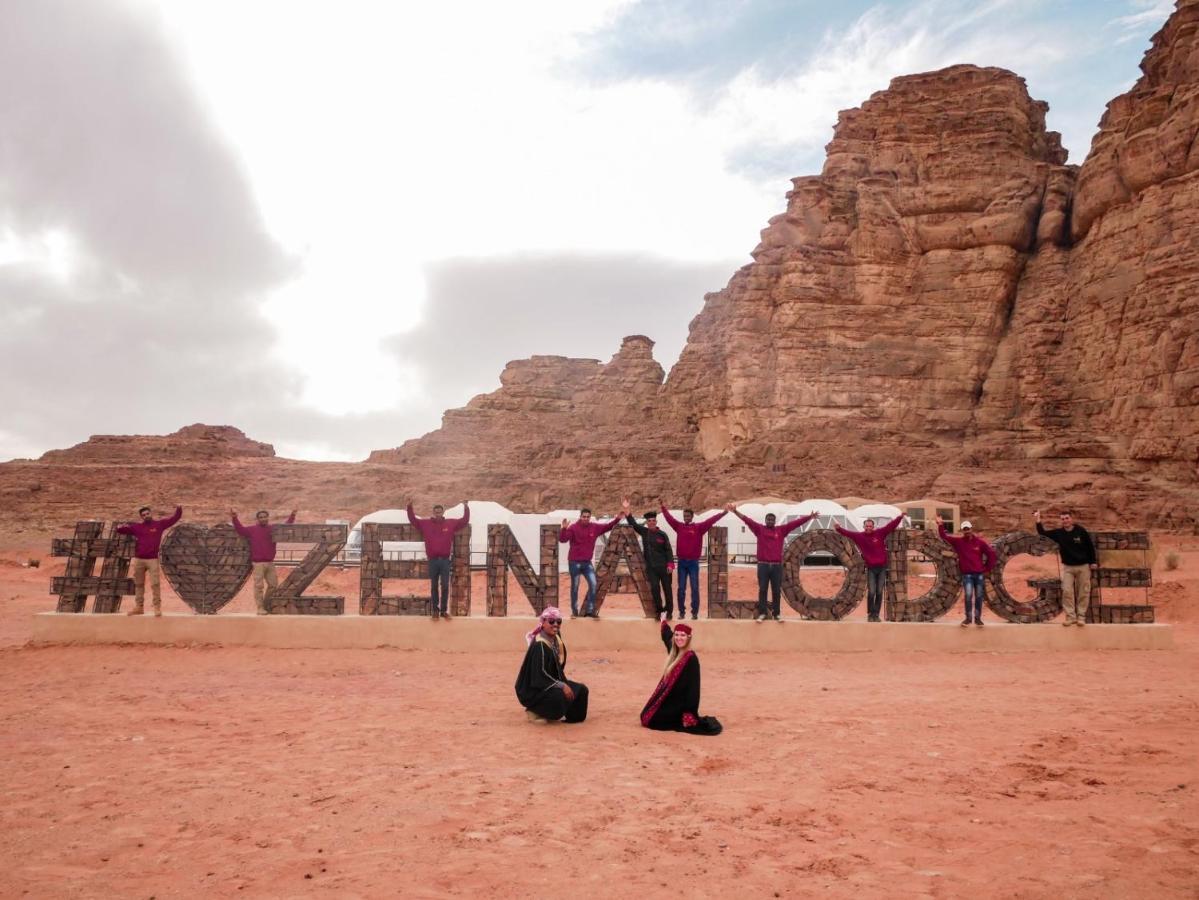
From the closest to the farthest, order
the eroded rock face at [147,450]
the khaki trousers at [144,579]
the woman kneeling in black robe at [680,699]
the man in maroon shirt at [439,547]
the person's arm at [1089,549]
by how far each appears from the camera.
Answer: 1. the woman kneeling in black robe at [680,699]
2. the person's arm at [1089,549]
3. the man in maroon shirt at [439,547]
4. the khaki trousers at [144,579]
5. the eroded rock face at [147,450]

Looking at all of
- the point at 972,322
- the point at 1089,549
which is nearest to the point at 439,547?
the point at 1089,549

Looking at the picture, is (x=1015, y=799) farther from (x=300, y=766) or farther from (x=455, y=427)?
(x=455, y=427)

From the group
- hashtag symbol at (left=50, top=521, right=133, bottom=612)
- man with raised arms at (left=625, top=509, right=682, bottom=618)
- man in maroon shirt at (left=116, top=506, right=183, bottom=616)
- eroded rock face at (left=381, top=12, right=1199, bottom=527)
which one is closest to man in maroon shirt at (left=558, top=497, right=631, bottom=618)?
man with raised arms at (left=625, top=509, right=682, bottom=618)

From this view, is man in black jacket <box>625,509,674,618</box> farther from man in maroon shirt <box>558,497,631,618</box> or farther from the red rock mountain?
the red rock mountain

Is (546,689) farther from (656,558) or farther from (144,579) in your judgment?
(144,579)

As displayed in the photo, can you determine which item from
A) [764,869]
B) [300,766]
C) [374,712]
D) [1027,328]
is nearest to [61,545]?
[374,712]

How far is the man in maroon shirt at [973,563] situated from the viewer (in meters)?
14.1

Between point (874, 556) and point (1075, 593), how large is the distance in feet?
11.5

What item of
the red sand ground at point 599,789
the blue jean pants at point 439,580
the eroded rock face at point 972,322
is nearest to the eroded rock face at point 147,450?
the eroded rock face at point 972,322

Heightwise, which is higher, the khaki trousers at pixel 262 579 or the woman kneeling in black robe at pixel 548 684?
the khaki trousers at pixel 262 579

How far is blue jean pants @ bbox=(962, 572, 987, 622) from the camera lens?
14320mm

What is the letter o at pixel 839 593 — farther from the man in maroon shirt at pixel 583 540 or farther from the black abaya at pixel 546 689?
the black abaya at pixel 546 689

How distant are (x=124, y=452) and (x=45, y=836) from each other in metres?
94.9

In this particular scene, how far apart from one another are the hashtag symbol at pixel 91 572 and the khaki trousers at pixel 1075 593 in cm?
1619
